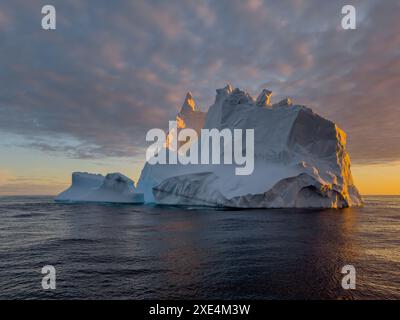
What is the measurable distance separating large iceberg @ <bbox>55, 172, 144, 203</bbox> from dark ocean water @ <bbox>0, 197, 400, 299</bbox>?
111ft

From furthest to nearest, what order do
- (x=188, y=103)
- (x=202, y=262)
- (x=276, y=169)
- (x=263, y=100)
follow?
(x=188, y=103), (x=263, y=100), (x=276, y=169), (x=202, y=262)

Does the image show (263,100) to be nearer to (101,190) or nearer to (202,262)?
(101,190)

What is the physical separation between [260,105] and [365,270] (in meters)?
41.2

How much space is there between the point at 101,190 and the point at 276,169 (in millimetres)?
38081

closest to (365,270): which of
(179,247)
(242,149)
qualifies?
(179,247)

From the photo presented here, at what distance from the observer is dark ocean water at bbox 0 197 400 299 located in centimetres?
1023

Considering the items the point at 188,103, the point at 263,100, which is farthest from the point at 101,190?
the point at 263,100

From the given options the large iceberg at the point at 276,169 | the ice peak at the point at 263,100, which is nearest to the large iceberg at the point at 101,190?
the large iceberg at the point at 276,169

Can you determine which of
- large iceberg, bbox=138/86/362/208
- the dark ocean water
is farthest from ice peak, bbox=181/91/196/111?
the dark ocean water

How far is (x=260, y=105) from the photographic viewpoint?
50875 mm

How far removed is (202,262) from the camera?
1392 centimetres

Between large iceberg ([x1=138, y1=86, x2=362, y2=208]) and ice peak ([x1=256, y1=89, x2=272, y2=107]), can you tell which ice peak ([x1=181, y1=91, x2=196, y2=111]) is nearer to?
large iceberg ([x1=138, y1=86, x2=362, y2=208])

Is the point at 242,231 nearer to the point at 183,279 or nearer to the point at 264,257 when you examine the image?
the point at 264,257
